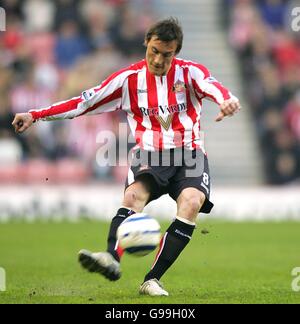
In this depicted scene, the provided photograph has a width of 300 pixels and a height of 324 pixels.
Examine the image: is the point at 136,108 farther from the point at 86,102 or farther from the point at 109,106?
the point at 86,102

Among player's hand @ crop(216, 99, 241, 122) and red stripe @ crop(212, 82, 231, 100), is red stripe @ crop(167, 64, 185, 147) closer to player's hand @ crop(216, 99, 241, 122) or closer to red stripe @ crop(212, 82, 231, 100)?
red stripe @ crop(212, 82, 231, 100)

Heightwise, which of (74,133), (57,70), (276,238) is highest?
(57,70)

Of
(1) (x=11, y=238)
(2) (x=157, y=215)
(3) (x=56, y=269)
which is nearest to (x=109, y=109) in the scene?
(3) (x=56, y=269)

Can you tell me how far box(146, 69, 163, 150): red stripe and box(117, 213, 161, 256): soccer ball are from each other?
0.84 metres

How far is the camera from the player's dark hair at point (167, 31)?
7.59 meters

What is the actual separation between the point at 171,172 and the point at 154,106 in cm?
56

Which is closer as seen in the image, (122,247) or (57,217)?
(122,247)

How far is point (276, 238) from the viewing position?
14.0 metres

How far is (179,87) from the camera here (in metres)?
7.95

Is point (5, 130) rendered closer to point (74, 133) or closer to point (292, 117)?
point (74, 133)

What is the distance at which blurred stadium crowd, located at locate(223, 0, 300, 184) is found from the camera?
60.1 feet

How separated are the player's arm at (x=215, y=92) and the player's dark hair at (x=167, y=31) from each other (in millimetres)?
325
